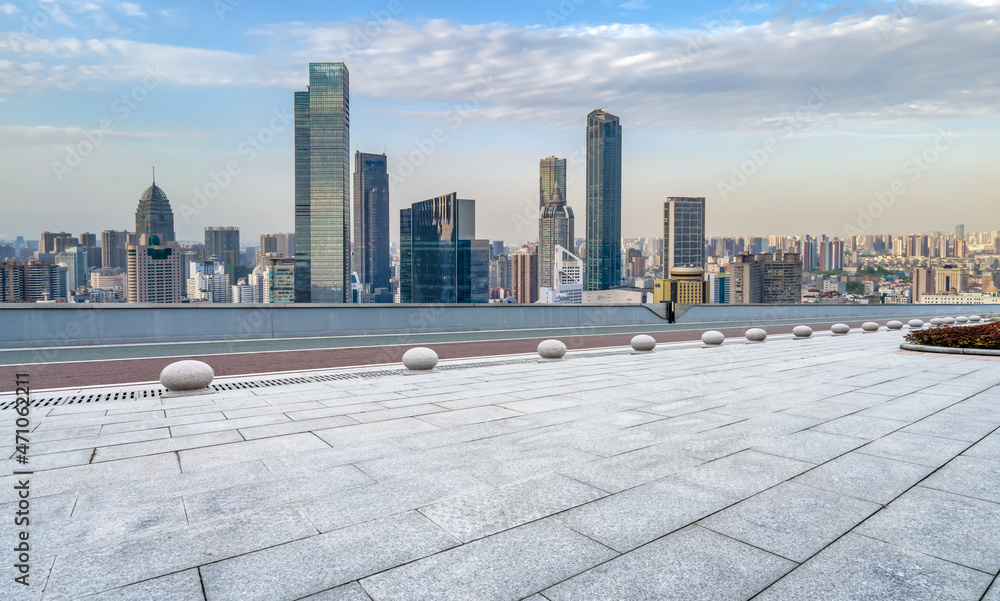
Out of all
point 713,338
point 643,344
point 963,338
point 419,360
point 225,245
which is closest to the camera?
point 419,360

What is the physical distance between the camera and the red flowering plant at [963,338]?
50.7ft

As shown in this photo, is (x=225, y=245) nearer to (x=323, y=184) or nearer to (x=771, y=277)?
(x=323, y=184)

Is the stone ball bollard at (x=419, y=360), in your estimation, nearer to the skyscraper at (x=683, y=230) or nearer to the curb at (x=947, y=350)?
the curb at (x=947, y=350)

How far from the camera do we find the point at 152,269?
5269 centimetres

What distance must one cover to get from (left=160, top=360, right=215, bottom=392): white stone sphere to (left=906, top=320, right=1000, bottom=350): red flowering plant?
18008 mm

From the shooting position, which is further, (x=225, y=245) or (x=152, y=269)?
(x=225, y=245)

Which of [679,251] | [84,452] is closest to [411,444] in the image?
[84,452]

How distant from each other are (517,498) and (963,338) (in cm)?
1680

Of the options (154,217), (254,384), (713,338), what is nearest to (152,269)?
(154,217)

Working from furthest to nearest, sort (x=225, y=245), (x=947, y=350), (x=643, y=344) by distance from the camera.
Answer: (x=225, y=245)
(x=643, y=344)
(x=947, y=350)

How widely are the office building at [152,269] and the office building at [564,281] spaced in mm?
44916

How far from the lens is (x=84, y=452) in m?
6.53

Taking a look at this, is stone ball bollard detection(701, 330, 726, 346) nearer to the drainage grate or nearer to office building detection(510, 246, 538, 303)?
the drainage grate

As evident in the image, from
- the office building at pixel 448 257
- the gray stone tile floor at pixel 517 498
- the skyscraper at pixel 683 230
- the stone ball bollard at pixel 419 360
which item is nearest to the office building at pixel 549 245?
the office building at pixel 448 257
